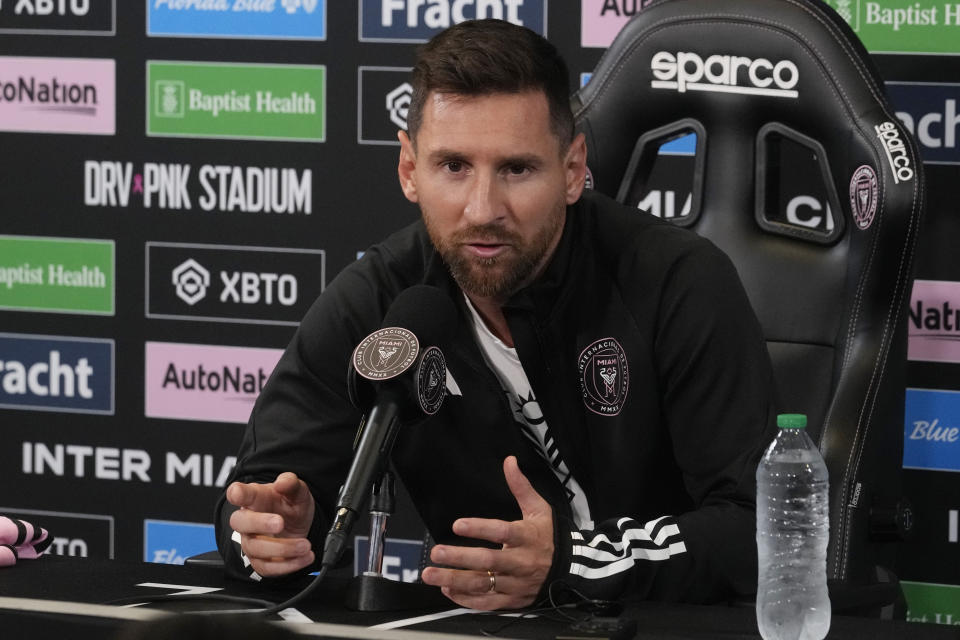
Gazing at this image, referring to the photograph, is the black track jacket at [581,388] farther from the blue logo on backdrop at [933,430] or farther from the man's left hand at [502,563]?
the blue logo on backdrop at [933,430]

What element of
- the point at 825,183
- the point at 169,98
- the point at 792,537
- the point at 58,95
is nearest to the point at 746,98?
the point at 825,183

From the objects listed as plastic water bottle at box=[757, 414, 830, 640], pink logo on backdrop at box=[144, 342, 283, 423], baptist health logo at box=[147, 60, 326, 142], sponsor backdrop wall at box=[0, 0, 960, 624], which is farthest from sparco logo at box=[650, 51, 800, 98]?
pink logo on backdrop at box=[144, 342, 283, 423]

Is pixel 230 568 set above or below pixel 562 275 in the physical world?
below

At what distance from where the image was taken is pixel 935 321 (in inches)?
110

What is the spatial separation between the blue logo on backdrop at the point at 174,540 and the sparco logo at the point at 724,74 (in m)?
1.76

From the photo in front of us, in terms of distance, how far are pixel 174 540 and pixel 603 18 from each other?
1.58m

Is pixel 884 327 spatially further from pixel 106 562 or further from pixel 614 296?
pixel 106 562

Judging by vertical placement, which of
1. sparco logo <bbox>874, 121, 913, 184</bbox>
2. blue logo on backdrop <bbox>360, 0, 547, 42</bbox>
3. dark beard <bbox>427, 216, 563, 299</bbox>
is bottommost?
dark beard <bbox>427, 216, 563, 299</bbox>

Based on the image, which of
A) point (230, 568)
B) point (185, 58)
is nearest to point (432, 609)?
point (230, 568)

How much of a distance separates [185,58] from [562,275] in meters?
1.67

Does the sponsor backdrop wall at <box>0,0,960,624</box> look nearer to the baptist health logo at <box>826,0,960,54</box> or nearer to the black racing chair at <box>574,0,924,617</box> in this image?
the baptist health logo at <box>826,0,960,54</box>

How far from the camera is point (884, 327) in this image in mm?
2004

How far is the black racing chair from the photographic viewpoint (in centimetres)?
200

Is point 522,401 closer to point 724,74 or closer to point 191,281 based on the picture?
point 724,74
